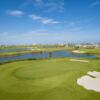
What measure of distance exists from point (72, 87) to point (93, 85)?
102 inches

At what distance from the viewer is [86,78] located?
1709 cm

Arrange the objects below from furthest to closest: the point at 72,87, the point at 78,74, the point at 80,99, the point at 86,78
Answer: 1. the point at 78,74
2. the point at 86,78
3. the point at 72,87
4. the point at 80,99

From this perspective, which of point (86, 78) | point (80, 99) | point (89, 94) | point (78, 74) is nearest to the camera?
point (80, 99)

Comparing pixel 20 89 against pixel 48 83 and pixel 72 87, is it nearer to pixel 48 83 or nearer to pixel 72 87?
pixel 48 83

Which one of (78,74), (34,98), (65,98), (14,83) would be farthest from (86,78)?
(14,83)

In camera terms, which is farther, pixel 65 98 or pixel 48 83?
pixel 48 83

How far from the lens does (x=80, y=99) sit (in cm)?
1141

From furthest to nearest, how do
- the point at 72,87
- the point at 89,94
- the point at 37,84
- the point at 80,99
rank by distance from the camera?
the point at 37,84, the point at 72,87, the point at 89,94, the point at 80,99

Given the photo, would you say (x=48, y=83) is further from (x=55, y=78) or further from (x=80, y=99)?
(x=80, y=99)

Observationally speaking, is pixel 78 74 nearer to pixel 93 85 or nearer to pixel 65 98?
pixel 93 85

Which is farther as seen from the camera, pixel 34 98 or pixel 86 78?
pixel 86 78

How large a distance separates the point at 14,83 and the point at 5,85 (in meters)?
1.12

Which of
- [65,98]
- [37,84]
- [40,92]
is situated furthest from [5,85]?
[65,98]

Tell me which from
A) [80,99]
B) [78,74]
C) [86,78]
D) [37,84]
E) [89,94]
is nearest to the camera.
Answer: [80,99]
